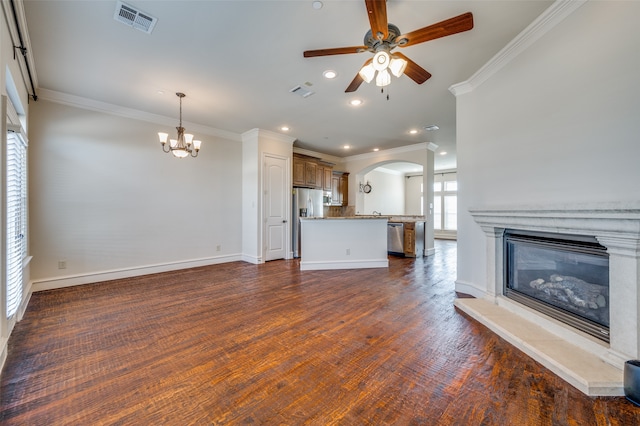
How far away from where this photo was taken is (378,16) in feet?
5.92

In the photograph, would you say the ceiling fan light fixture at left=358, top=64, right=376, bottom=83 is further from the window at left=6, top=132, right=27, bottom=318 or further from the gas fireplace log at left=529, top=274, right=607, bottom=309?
the window at left=6, top=132, right=27, bottom=318

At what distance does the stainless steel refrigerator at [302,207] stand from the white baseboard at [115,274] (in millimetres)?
1629

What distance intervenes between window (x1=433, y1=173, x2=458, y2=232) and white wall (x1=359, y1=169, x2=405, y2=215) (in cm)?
149

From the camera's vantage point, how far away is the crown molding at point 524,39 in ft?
7.20

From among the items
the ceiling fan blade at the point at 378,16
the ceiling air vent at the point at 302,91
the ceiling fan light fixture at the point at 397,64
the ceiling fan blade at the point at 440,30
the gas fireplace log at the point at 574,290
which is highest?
the ceiling air vent at the point at 302,91

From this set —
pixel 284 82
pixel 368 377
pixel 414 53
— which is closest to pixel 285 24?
pixel 284 82

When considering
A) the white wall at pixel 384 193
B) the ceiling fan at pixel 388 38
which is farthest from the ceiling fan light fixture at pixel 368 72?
the white wall at pixel 384 193

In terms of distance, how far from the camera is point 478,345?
228 cm

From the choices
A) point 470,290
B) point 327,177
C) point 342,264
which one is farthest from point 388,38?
point 327,177

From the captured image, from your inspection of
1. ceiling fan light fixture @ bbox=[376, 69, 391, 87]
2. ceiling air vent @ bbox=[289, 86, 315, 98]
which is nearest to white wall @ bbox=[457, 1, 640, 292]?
ceiling fan light fixture @ bbox=[376, 69, 391, 87]

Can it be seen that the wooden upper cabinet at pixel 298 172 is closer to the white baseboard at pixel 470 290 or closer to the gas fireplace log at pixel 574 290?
the white baseboard at pixel 470 290

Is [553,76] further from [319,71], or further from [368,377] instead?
[368,377]

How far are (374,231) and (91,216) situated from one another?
Result: 4.81m

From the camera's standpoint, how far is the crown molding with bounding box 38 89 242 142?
3.82m
